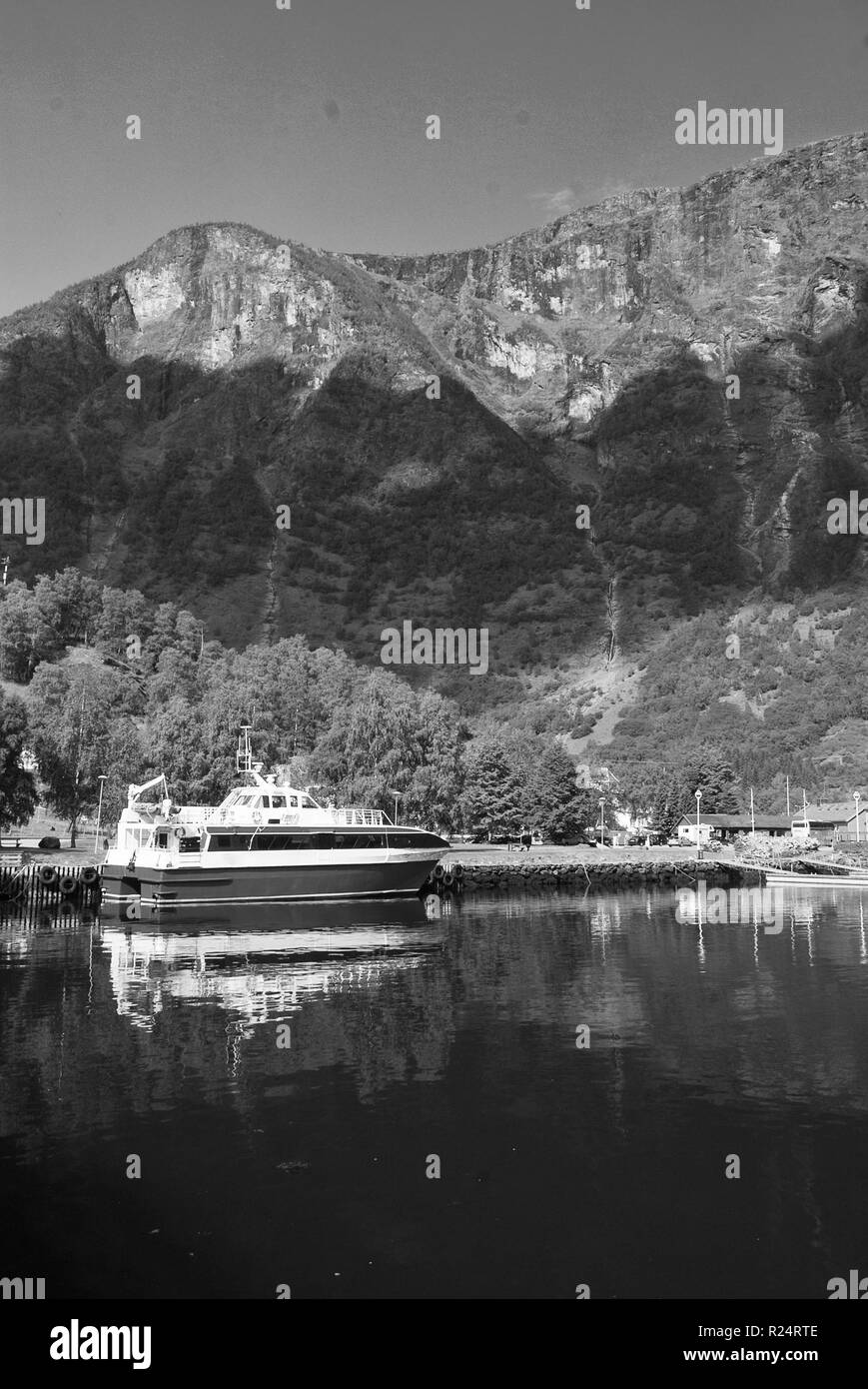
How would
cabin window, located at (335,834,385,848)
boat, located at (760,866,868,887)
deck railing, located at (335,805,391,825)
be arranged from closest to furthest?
cabin window, located at (335,834,385,848) < deck railing, located at (335,805,391,825) < boat, located at (760,866,868,887)

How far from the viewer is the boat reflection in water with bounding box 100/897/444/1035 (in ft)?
126

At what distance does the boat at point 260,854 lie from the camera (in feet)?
217

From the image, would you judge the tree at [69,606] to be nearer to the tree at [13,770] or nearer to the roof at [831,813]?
the tree at [13,770]

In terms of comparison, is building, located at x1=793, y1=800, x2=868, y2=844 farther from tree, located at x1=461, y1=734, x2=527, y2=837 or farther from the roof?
tree, located at x1=461, y1=734, x2=527, y2=837

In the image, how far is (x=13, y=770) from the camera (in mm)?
81312

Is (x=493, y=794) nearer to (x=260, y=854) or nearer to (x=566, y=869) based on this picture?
(x=566, y=869)

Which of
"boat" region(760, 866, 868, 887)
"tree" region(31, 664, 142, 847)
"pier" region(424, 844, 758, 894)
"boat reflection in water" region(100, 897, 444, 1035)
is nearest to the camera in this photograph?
"boat reflection in water" region(100, 897, 444, 1035)

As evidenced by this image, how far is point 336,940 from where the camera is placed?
53594mm

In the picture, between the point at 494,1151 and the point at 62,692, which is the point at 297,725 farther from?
the point at 494,1151

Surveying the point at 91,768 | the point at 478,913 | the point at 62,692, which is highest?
the point at 62,692

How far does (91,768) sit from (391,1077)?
7450 cm

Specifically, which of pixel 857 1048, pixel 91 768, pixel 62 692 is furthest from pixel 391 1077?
pixel 62 692

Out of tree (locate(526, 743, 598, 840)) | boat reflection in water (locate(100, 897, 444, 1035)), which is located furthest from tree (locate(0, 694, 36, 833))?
tree (locate(526, 743, 598, 840))

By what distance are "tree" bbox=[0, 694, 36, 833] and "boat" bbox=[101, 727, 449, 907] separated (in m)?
14.0
